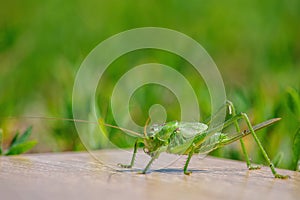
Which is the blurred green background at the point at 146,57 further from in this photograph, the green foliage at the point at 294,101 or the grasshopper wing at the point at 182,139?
the grasshopper wing at the point at 182,139

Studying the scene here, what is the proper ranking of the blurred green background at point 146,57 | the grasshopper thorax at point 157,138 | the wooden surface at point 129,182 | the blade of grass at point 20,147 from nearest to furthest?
the wooden surface at point 129,182 < the grasshopper thorax at point 157,138 < the blade of grass at point 20,147 < the blurred green background at point 146,57

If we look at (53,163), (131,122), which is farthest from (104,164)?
(131,122)

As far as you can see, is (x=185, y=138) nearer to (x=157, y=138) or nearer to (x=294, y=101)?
(x=157, y=138)

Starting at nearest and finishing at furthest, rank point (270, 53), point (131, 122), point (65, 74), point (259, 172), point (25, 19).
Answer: point (259, 172) < point (131, 122) < point (65, 74) < point (270, 53) < point (25, 19)

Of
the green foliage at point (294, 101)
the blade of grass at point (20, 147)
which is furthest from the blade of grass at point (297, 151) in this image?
the blade of grass at point (20, 147)

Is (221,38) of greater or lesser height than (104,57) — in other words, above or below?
above

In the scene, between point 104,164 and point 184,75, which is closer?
point 104,164

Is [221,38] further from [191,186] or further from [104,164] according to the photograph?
[191,186]
